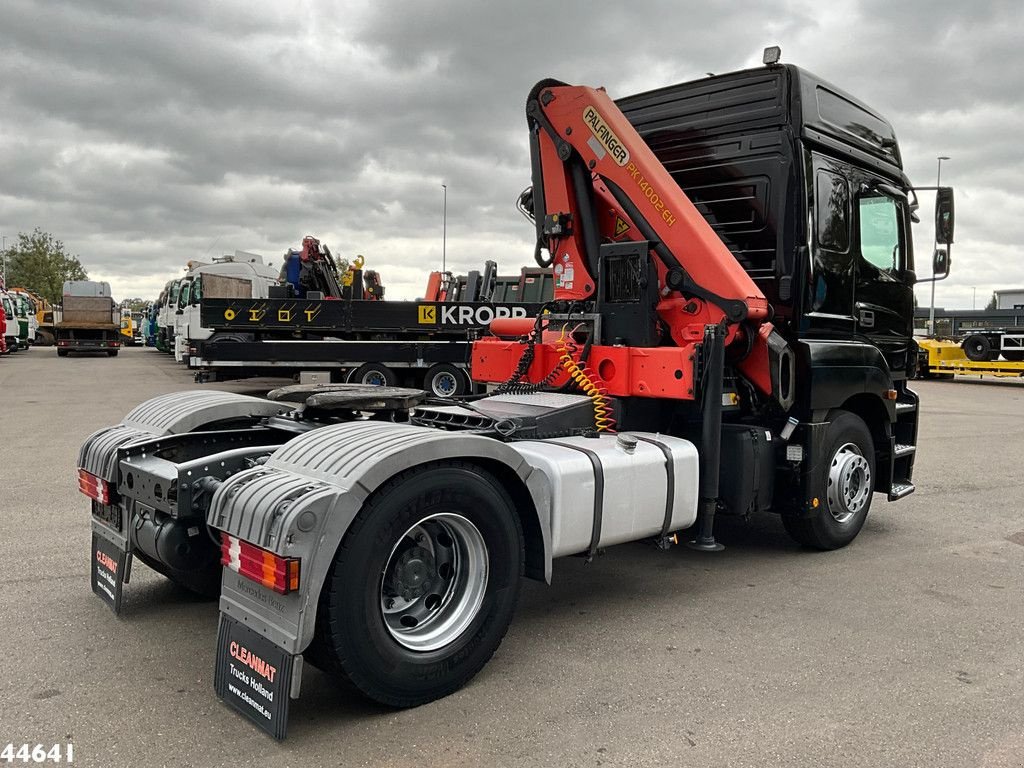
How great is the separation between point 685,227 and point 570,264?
3.10ft

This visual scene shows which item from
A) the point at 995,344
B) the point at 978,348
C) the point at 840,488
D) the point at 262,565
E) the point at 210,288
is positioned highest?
the point at 210,288

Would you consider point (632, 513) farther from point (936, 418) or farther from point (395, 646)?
point (936, 418)

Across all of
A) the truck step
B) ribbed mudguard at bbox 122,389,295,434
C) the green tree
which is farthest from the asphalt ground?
the green tree

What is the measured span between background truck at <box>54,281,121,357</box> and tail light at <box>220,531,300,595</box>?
1257 inches

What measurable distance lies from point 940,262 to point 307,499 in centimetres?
513

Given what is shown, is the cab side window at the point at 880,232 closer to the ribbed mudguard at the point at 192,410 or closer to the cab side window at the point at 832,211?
the cab side window at the point at 832,211

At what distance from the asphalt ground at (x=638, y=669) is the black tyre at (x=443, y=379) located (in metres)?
9.37

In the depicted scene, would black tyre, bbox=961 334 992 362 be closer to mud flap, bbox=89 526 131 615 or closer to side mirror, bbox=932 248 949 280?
side mirror, bbox=932 248 949 280

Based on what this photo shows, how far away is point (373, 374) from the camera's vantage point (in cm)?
1488

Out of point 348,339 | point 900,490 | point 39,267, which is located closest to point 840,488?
point 900,490

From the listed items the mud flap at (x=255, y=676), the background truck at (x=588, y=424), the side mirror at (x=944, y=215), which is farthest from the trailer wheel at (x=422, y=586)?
the side mirror at (x=944, y=215)

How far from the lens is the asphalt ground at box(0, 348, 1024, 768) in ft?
9.59

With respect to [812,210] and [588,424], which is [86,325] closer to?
[588,424]

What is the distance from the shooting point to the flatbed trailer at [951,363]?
882 inches
